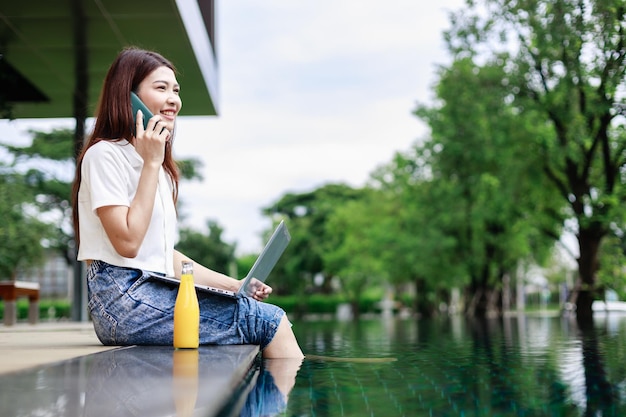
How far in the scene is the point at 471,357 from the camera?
14.2ft

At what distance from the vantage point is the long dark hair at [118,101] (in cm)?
333

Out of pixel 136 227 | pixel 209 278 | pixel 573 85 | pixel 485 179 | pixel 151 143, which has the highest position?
pixel 573 85

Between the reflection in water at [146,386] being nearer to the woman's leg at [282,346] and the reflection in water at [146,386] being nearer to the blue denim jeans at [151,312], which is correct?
the blue denim jeans at [151,312]

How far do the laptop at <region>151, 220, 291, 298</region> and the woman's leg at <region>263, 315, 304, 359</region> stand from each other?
0.25 metres

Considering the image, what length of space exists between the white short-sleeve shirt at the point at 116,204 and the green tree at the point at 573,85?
37.9ft

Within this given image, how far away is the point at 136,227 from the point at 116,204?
115 millimetres

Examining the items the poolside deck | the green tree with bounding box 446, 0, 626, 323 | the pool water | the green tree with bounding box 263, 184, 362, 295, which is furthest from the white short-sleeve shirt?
the green tree with bounding box 263, 184, 362, 295

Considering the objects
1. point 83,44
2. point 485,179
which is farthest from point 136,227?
point 485,179

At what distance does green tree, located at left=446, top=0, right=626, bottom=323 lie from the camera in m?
14.0

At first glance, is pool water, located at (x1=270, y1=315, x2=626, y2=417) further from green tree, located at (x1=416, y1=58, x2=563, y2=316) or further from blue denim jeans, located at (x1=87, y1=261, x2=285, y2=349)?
green tree, located at (x1=416, y1=58, x2=563, y2=316)

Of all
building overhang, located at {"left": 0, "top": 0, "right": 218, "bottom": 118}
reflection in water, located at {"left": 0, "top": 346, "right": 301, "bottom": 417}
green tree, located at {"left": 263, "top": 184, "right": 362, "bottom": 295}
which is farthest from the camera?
green tree, located at {"left": 263, "top": 184, "right": 362, "bottom": 295}

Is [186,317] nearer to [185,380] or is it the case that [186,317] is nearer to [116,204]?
[116,204]

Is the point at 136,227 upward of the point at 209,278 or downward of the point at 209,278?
upward

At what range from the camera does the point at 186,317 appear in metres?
3.02
